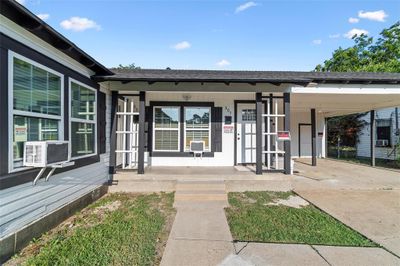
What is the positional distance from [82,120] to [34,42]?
1.79 meters

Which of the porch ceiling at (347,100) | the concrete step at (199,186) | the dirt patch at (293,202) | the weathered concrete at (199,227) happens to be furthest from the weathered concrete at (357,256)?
the porch ceiling at (347,100)

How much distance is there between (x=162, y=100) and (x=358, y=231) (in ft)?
19.3

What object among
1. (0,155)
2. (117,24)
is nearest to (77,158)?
(0,155)

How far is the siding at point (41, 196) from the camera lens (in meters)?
2.79

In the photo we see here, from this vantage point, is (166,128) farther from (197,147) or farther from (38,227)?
(38,227)

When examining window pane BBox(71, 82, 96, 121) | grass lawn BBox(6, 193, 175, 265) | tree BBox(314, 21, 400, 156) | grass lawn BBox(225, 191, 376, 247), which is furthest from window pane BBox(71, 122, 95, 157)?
tree BBox(314, 21, 400, 156)

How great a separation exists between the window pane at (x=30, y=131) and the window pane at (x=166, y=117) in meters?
3.67

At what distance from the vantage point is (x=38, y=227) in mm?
3322

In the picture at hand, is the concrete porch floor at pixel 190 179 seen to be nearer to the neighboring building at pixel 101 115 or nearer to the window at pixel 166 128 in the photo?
the neighboring building at pixel 101 115

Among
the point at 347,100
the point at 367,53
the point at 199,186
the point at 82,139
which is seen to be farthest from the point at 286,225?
the point at 367,53

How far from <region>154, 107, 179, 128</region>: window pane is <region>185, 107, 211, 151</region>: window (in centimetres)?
35

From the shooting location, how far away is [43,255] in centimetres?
276

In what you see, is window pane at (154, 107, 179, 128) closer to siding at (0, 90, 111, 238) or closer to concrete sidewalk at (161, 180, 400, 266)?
siding at (0, 90, 111, 238)

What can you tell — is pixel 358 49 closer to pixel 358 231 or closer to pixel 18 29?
pixel 358 231
